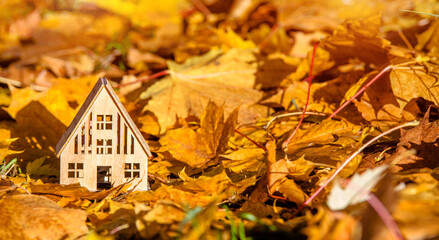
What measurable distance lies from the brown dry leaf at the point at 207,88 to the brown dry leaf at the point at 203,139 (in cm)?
27

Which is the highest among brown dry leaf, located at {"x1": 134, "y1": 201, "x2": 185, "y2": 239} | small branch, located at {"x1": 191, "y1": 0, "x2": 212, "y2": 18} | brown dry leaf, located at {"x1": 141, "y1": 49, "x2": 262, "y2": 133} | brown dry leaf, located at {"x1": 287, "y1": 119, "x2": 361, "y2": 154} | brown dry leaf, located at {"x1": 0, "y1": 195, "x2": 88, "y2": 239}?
small branch, located at {"x1": 191, "y1": 0, "x2": 212, "y2": 18}

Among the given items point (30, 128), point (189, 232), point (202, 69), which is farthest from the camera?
point (202, 69)

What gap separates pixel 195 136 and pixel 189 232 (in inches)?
21.0

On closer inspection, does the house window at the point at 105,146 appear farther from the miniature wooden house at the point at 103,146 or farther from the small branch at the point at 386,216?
the small branch at the point at 386,216

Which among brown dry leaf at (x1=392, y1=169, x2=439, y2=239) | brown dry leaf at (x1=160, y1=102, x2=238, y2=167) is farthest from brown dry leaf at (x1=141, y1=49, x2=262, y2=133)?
brown dry leaf at (x1=392, y1=169, x2=439, y2=239)

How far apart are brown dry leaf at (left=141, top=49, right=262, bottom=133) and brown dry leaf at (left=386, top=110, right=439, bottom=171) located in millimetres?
603

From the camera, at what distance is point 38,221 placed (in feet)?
2.93

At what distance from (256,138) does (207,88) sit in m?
0.40

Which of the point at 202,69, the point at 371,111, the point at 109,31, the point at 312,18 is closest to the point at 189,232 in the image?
the point at 371,111

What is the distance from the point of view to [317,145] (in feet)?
4.21

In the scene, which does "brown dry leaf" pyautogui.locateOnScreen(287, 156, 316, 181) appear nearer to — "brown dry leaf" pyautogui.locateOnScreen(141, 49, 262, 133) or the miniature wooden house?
the miniature wooden house

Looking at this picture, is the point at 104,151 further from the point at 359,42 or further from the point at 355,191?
the point at 359,42

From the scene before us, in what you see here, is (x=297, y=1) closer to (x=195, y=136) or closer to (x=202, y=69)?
(x=202, y=69)

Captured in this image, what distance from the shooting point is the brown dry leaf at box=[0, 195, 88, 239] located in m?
0.88
